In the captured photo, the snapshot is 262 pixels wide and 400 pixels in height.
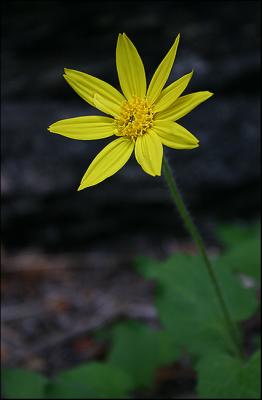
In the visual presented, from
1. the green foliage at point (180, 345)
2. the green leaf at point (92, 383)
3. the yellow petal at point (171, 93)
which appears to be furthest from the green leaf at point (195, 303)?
the yellow petal at point (171, 93)

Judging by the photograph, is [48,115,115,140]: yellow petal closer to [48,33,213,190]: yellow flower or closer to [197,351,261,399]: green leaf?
[48,33,213,190]: yellow flower

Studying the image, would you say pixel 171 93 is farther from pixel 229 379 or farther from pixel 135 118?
pixel 229 379

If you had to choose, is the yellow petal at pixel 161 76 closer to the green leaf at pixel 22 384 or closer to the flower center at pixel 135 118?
the flower center at pixel 135 118

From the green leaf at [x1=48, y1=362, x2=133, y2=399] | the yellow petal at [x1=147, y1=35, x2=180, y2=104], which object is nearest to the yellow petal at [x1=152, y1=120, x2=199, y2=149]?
the yellow petal at [x1=147, y1=35, x2=180, y2=104]

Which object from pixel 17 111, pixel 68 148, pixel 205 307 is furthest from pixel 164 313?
pixel 17 111

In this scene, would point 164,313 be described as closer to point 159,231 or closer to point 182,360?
point 182,360
